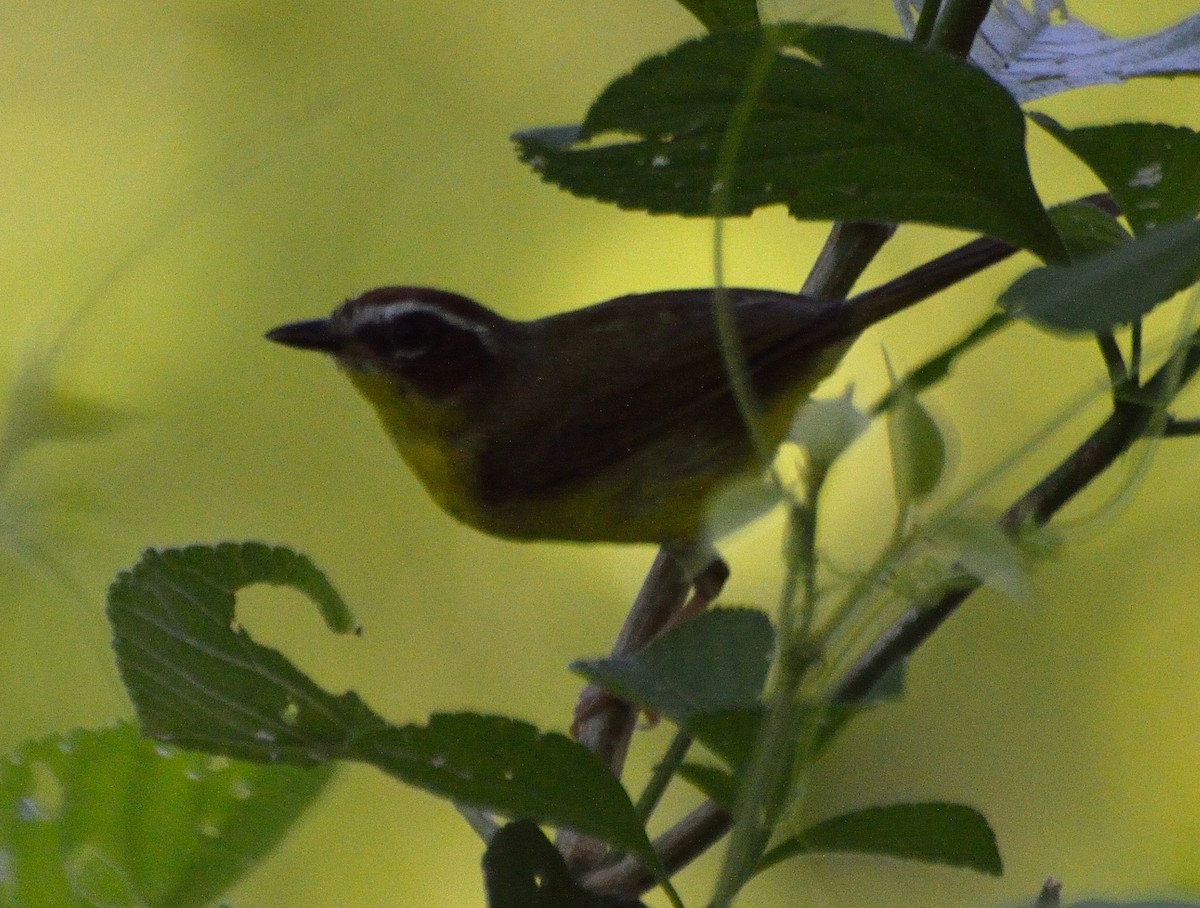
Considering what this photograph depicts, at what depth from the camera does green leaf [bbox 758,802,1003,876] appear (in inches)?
22.8

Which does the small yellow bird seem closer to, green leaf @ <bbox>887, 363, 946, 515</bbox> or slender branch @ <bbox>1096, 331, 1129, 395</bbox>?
slender branch @ <bbox>1096, 331, 1129, 395</bbox>

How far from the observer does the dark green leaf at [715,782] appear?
1.87 ft

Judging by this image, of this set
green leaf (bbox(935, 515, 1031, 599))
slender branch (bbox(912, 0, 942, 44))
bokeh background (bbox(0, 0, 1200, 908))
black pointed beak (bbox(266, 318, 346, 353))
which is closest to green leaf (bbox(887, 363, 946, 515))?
green leaf (bbox(935, 515, 1031, 599))

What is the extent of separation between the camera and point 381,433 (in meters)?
2.48

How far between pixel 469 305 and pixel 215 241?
1.16 meters

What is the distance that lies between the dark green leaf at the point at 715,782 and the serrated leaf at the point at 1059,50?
0.35 meters

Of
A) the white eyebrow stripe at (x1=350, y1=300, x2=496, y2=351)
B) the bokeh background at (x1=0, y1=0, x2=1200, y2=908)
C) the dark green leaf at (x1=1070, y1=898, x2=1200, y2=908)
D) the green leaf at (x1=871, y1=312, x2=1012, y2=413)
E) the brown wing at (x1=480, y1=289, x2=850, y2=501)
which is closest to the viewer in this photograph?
the dark green leaf at (x1=1070, y1=898, x2=1200, y2=908)

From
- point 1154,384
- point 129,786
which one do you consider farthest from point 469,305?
point 1154,384

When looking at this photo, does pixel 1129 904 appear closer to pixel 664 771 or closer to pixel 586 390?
pixel 664 771

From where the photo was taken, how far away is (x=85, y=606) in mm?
578

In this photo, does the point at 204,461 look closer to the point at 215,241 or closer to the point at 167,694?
the point at 215,241

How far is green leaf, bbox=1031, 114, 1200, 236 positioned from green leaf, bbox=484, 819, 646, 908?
352mm

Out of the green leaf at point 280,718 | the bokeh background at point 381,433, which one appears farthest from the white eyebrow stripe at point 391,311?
the green leaf at point 280,718

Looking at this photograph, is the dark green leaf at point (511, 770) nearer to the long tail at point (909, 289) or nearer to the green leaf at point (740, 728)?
the green leaf at point (740, 728)
